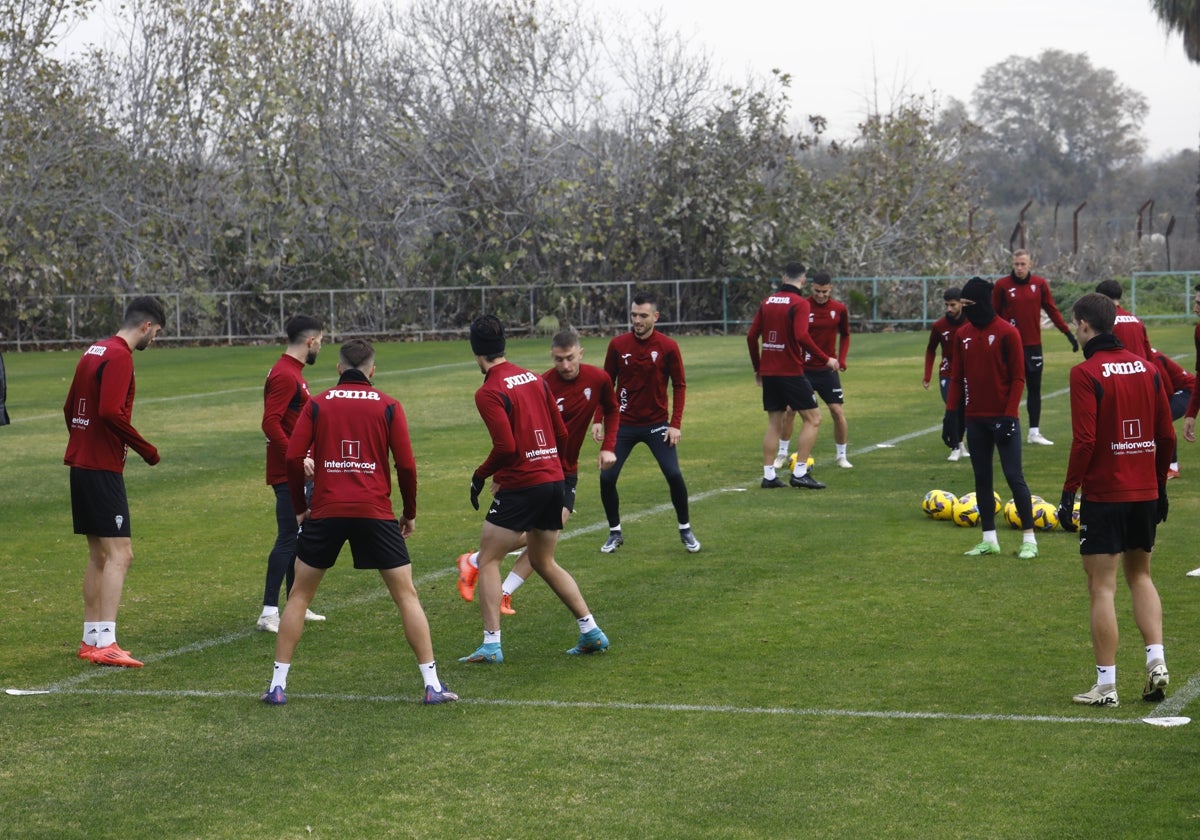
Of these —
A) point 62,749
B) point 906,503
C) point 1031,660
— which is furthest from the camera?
point 906,503

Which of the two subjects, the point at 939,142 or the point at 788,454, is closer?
the point at 788,454

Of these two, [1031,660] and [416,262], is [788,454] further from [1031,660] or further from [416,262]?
[416,262]

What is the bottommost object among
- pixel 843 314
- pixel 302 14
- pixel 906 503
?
pixel 906 503

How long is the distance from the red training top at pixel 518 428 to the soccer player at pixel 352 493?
736 mm

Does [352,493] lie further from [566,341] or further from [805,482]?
[805,482]

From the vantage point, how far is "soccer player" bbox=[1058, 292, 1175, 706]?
292 inches

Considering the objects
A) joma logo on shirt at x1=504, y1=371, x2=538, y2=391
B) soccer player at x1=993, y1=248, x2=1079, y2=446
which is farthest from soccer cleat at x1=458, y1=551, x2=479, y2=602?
soccer player at x1=993, y1=248, x2=1079, y2=446

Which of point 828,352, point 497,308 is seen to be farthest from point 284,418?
point 497,308

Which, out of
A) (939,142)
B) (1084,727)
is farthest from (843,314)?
(939,142)

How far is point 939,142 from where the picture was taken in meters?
51.7

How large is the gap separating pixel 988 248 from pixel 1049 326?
1306 centimetres

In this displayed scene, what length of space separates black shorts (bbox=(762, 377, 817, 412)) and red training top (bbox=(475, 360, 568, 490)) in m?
7.14

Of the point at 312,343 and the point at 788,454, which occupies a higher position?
the point at 312,343

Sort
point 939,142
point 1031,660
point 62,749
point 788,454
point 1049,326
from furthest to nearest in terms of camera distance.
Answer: point 939,142 < point 1049,326 < point 788,454 < point 1031,660 < point 62,749
